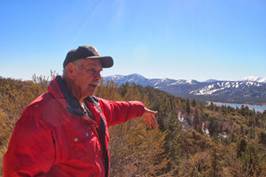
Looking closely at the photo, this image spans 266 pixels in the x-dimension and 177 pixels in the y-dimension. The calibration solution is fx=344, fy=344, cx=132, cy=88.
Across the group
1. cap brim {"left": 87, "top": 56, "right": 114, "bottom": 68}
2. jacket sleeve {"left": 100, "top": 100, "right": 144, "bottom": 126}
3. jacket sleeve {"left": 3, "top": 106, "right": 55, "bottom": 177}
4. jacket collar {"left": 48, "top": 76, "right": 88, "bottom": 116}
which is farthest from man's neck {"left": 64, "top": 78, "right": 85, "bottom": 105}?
jacket sleeve {"left": 100, "top": 100, "right": 144, "bottom": 126}

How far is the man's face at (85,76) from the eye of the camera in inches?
92.3

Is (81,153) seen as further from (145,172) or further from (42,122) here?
(145,172)

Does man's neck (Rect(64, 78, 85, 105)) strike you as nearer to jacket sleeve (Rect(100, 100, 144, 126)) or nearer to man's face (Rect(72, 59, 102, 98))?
man's face (Rect(72, 59, 102, 98))

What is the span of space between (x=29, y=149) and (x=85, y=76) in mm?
736

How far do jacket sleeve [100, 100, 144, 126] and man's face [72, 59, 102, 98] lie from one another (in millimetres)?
609

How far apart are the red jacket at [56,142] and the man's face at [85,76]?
141 millimetres

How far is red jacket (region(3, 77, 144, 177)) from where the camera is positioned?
1.77 m

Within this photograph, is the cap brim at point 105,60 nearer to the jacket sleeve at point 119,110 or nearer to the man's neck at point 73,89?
the man's neck at point 73,89

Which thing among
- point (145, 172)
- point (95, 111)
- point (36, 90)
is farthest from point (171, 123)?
point (95, 111)

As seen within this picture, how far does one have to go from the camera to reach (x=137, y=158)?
890cm

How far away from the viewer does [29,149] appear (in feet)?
5.83

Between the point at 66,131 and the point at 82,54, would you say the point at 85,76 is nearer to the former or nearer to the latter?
the point at 82,54

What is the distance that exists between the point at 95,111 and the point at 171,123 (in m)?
21.5

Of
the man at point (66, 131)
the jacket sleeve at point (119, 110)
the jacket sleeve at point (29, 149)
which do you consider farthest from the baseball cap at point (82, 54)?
the jacket sleeve at point (119, 110)
